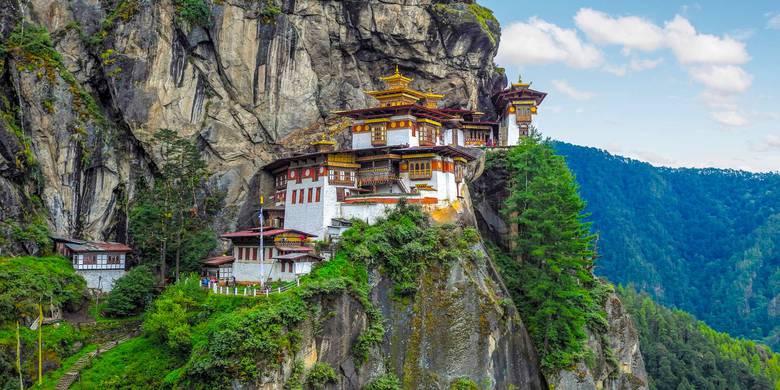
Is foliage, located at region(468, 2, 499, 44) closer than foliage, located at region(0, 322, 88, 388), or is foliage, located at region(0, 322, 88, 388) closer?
foliage, located at region(0, 322, 88, 388)

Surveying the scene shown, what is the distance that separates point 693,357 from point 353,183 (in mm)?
69063

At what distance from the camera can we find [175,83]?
55719 millimetres

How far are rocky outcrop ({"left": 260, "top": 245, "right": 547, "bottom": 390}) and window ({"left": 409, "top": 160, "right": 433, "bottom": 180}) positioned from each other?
30.1 ft

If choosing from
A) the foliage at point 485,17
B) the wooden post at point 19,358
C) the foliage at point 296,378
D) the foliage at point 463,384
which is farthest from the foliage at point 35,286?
the foliage at point 485,17

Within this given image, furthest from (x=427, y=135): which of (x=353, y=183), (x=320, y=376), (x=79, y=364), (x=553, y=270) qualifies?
(x=79, y=364)

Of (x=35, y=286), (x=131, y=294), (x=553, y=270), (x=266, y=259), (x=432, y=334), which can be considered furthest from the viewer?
(x=553, y=270)

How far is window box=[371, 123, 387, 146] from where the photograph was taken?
5638 cm

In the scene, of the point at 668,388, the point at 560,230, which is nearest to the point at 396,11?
the point at 560,230

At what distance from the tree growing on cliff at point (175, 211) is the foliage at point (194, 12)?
380 inches

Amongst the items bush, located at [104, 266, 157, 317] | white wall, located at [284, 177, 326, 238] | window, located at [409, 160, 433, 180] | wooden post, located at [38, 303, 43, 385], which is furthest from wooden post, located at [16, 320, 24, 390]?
window, located at [409, 160, 433, 180]

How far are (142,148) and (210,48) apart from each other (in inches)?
397

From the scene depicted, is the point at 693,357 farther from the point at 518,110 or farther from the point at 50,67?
the point at 50,67

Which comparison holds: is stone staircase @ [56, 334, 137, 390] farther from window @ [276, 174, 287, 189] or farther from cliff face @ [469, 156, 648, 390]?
cliff face @ [469, 156, 648, 390]

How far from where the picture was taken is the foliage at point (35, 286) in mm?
38562
